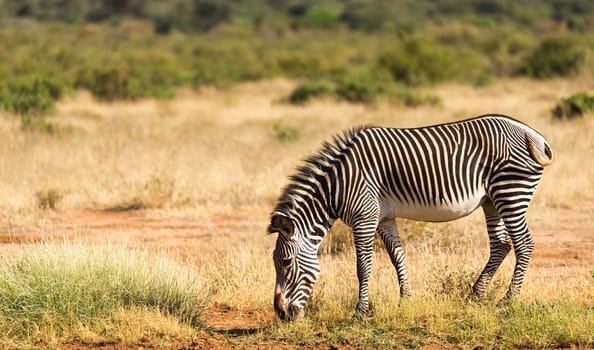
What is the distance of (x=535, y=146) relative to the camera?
786 centimetres

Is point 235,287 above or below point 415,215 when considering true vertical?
below

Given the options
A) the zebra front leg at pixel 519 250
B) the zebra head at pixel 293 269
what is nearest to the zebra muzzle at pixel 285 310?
the zebra head at pixel 293 269

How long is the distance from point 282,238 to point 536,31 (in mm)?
73470

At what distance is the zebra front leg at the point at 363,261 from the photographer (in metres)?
7.37

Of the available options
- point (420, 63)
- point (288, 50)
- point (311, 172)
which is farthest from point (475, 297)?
point (288, 50)

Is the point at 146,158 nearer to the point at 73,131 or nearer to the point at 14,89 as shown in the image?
the point at 73,131

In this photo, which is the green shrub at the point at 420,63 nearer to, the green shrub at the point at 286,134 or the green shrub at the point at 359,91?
the green shrub at the point at 359,91

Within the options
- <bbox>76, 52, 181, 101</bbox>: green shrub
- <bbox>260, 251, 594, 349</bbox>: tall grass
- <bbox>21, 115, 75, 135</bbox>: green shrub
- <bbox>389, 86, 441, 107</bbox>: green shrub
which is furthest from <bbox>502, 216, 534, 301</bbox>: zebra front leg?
<bbox>76, 52, 181, 101</bbox>: green shrub

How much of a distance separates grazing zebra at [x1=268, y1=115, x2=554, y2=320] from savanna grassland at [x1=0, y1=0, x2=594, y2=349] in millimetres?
420

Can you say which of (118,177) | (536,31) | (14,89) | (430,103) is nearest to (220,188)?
(118,177)

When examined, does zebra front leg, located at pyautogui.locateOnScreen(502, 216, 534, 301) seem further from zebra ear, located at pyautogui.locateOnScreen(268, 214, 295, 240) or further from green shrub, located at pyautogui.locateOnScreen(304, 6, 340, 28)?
green shrub, located at pyautogui.locateOnScreen(304, 6, 340, 28)

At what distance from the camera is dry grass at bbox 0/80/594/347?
25.3 ft

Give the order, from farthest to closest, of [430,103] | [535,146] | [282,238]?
[430,103] → [535,146] → [282,238]

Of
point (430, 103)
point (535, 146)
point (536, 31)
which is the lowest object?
point (535, 146)
